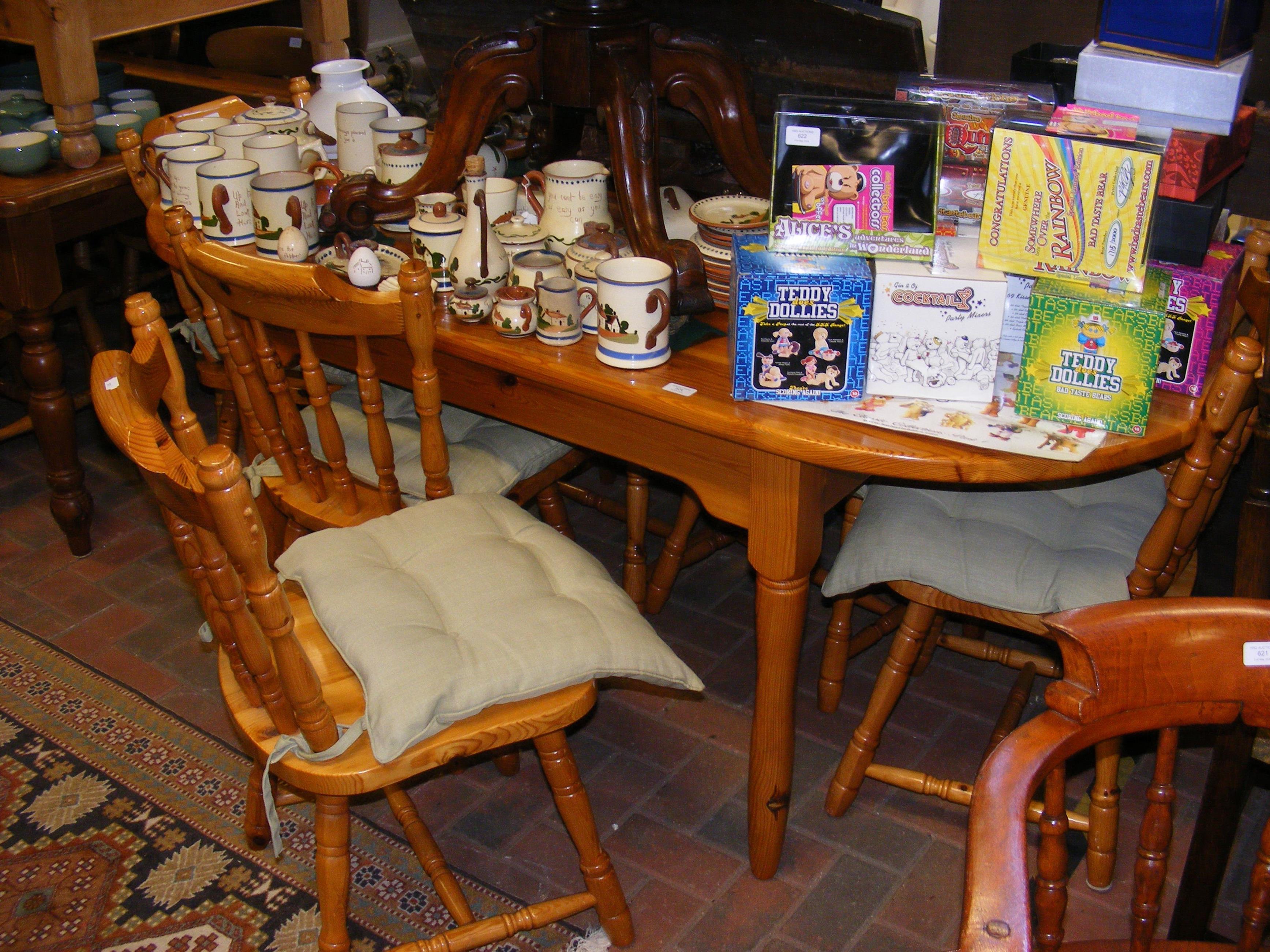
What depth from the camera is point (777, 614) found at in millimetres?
1741

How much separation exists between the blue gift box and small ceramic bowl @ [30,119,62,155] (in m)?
2.24

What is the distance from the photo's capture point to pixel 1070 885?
6.58 ft

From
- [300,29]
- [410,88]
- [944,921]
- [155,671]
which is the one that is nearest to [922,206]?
[944,921]

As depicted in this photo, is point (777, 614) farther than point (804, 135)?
Yes

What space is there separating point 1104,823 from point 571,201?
1.35 meters

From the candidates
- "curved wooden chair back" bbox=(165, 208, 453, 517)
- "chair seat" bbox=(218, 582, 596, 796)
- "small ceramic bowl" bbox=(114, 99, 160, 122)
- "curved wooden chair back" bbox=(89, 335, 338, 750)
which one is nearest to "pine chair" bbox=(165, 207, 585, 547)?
"curved wooden chair back" bbox=(165, 208, 453, 517)

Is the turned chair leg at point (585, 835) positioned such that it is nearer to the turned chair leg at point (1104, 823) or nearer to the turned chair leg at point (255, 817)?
the turned chair leg at point (255, 817)

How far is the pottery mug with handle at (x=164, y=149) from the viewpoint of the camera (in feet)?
7.56

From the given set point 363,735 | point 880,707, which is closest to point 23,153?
point 363,735

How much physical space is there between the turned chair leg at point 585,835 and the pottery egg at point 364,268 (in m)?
0.77

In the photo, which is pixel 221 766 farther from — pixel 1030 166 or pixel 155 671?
pixel 1030 166

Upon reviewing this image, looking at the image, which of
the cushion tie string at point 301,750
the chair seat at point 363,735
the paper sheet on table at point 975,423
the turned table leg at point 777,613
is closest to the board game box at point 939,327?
the paper sheet on table at point 975,423

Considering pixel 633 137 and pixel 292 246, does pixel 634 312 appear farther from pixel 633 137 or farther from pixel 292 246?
pixel 292 246

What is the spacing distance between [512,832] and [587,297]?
0.99 meters
